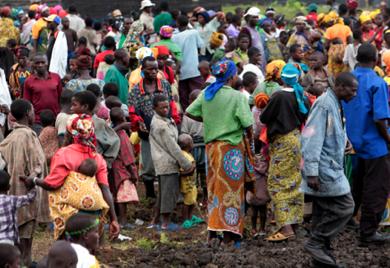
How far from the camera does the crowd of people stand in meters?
8.01

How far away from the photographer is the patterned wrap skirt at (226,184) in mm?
9500

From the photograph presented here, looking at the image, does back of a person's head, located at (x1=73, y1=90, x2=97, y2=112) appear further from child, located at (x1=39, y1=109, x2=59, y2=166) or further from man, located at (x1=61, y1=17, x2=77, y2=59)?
man, located at (x1=61, y1=17, x2=77, y2=59)

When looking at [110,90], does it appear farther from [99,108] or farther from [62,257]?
[62,257]

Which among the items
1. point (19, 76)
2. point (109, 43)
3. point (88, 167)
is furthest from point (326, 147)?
point (109, 43)

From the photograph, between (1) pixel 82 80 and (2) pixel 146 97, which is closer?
(2) pixel 146 97

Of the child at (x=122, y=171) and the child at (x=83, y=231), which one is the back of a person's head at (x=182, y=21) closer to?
the child at (x=122, y=171)

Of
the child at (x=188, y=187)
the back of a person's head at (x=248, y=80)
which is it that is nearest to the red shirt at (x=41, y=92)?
the child at (x=188, y=187)

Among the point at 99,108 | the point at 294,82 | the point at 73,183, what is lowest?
the point at 73,183

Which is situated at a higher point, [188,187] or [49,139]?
[49,139]

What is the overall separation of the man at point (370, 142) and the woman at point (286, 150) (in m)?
0.54

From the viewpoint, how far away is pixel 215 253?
9.05m

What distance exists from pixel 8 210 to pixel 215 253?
215cm

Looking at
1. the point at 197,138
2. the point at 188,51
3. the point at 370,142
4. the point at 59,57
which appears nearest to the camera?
the point at 370,142

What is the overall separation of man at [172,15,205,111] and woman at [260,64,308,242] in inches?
205
